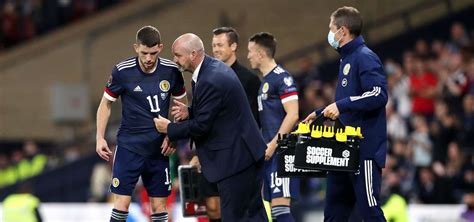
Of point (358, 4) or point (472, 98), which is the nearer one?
point (472, 98)

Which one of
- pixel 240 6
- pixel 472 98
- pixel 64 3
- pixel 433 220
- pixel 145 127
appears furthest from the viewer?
pixel 64 3

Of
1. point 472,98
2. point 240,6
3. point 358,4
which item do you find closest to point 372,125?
point 472,98

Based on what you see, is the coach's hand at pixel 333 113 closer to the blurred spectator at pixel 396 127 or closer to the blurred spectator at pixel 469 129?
the blurred spectator at pixel 469 129

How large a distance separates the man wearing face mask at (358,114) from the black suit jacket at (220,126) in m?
0.55

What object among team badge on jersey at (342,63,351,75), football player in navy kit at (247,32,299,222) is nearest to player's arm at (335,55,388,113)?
team badge on jersey at (342,63,351,75)

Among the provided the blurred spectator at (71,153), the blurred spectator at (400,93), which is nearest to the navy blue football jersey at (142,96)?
the blurred spectator at (400,93)

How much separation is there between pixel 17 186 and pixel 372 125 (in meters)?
15.0

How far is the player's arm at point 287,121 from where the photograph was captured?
11125 millimetres

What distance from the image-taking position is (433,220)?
16656 mm

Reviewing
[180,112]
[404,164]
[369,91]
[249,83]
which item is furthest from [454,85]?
[180,112]

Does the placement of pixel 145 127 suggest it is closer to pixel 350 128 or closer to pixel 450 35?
pixel 350 128

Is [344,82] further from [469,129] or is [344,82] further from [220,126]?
[469,129]

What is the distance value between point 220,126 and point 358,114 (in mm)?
1185

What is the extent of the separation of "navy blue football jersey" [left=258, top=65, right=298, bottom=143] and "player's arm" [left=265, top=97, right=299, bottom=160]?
116 millimetres
